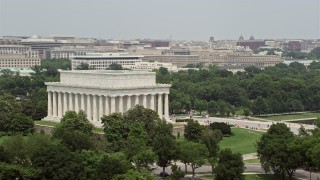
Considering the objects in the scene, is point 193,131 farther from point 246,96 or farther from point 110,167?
point 246,96

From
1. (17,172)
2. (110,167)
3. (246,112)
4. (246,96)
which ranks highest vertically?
(110,167)

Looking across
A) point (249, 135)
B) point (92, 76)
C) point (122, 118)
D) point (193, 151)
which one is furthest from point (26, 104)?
point (193, 151)

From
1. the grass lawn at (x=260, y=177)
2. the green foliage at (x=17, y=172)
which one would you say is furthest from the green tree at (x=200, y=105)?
the green foliage at (x=17, y=172)

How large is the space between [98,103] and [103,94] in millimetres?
2068

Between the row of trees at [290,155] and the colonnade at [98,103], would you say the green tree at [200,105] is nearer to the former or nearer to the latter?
the colonnade at [98,103]

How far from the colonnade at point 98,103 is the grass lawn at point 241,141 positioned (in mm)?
10361

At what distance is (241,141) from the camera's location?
86.5 meters

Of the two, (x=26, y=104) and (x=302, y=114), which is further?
(x=302, y=114)

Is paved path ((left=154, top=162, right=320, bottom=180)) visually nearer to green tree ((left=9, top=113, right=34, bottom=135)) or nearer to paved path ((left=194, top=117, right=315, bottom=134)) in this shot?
green tree ((left=9, top=113, right=34, bottom=135))

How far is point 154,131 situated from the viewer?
76.4 meters

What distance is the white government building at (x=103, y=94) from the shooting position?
92438 millimetres

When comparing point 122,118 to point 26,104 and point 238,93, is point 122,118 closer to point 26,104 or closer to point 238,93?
point 26,104

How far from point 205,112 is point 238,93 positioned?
842 cm

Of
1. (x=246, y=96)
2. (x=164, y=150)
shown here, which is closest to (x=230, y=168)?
(x=164, y=150)
